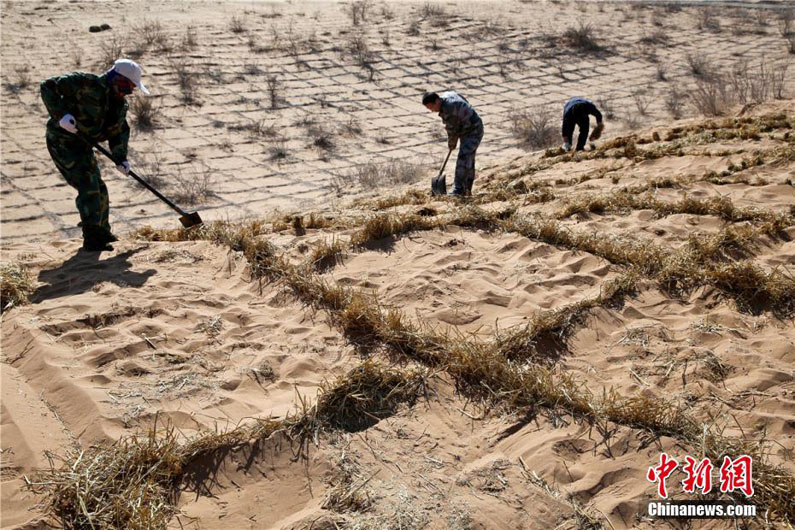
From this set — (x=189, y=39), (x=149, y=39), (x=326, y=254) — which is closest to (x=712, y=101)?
(x=326, y=254)

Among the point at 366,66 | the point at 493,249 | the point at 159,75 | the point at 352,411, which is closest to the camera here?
the point at 352,411

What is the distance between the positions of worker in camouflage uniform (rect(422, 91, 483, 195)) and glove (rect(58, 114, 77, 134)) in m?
3.16

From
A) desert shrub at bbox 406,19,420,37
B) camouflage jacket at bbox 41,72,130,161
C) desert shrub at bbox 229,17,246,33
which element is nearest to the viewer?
camouflage jacket at bbox 41,72,130,161

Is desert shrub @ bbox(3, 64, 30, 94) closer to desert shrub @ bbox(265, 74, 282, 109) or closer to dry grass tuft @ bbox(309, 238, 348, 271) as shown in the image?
desert shrub @ bbox(265, 74, 282, 109)

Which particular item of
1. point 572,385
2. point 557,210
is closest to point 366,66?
point 557,210

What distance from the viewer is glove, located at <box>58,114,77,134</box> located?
14.8ft

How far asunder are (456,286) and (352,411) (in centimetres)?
135

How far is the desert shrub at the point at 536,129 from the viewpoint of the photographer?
9272 millimetres

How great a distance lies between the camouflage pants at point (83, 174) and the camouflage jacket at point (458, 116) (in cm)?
315

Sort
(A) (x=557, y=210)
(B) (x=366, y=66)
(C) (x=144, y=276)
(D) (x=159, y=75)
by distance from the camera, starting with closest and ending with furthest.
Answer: (C) (x=144, y=276) → (A) (x=557, y=210) → (D) (x=159, y=75) → (B) (x=366, y=66)

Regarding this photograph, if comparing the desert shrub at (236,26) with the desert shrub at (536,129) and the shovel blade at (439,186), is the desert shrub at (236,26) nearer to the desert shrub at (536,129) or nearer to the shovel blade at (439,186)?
the desert shrub at (536,129)

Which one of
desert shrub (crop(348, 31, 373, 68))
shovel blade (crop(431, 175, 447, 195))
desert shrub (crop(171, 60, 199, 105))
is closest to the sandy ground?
shovel blade (crop(431, 175, 447, 195))

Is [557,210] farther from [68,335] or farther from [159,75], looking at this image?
[159,75]

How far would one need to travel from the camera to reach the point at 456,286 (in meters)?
4.06
